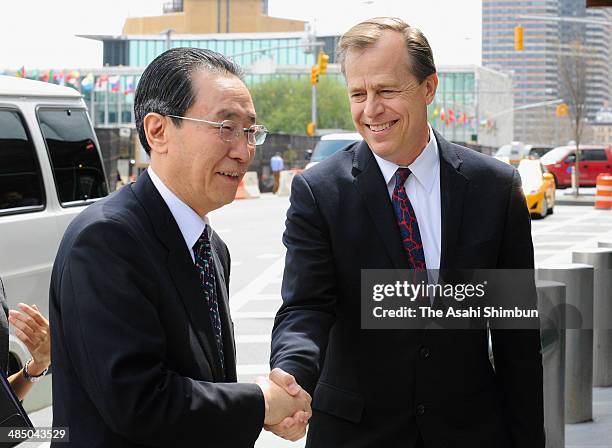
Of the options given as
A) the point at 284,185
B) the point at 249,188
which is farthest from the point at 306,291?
the point at 284,185

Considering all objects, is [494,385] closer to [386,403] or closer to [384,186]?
[386,403]

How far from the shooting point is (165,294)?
2.45m

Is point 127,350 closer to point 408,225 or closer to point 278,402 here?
point 278,402

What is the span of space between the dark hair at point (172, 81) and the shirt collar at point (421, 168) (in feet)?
2.36

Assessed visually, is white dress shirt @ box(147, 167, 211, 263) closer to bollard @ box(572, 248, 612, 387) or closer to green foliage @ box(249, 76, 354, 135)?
bollard @ box(572, 248, 612, 387)

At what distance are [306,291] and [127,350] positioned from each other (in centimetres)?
89

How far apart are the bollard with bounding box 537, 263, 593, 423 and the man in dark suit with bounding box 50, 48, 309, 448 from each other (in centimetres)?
462

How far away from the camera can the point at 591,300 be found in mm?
7188

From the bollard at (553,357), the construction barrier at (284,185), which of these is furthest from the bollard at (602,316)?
the construction barrier at (284,185)

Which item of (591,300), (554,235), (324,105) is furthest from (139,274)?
(324,105)

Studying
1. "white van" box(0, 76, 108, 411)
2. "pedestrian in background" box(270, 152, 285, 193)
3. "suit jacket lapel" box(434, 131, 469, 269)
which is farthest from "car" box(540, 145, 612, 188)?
"suit jacket lapel" box(434, 131, 469, 269)

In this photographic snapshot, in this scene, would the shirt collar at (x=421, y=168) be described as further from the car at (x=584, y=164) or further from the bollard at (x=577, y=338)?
the car at (x=584, y=164)

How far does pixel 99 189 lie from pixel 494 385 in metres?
5.39

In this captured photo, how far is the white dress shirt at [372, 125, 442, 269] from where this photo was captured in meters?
3.19
